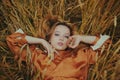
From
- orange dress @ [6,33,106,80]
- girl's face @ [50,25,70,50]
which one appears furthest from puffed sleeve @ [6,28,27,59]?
girl's face @ [50,25,70,50]

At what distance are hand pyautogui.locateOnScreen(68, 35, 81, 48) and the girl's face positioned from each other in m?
0.02

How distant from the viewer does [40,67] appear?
1604 mm

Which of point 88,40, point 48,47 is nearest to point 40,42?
point 48,47

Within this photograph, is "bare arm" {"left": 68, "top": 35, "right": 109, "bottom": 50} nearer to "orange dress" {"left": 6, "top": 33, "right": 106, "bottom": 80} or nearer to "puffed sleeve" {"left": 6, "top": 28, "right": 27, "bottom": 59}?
"orange dress" {"left": 6, "top": 33, "right": 106, "bottom": 80}

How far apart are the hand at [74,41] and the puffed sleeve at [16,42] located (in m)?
0.18

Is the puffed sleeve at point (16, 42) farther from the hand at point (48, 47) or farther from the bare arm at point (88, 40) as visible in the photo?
the bare arm at point (88, 40)

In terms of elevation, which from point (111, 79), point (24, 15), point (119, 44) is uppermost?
point (24, 15)

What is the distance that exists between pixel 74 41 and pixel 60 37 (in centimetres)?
7

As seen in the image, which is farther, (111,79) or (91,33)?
(91,33)

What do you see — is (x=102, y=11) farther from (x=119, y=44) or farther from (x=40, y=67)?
(x=40, y=67)

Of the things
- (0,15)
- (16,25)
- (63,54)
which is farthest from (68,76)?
(0,15)

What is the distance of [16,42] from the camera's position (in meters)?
1.60

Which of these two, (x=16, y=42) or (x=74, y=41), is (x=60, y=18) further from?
(x=16, y=42)

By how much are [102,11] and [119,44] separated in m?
0.16
